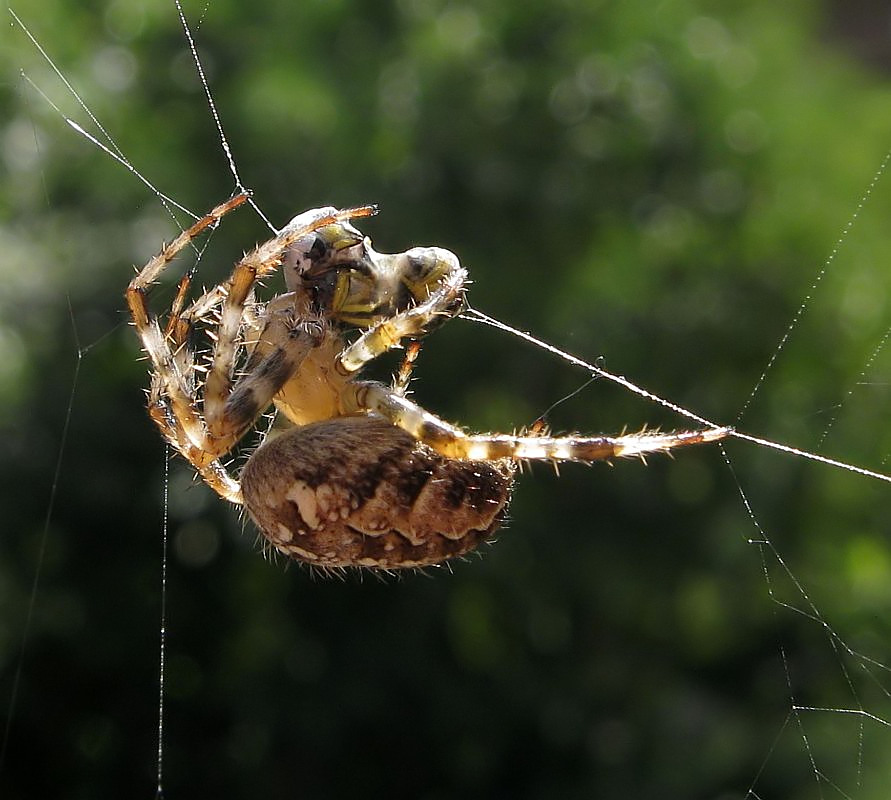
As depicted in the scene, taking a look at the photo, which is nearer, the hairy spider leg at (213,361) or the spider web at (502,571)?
the hairy spider leg at (213,361)

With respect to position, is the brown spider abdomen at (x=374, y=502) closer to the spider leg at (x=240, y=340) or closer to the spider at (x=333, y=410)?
the spider at (x=333, y=410)

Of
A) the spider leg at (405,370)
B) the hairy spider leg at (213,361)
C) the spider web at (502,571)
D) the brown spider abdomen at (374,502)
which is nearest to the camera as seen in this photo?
the brown spider abdomen at (374,502)

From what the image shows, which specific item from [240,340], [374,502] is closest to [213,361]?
[240,340]

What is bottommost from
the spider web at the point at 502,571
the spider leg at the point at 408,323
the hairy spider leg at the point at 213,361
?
the spider web at the point at 502,571

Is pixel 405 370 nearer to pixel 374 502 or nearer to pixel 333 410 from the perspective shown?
pixel 333 410

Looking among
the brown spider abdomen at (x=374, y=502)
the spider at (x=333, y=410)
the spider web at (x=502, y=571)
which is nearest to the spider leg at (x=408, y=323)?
the spider at (x=333, y=410)

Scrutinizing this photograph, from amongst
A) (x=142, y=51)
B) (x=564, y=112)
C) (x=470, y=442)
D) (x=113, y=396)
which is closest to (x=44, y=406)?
(x=113, y=396)

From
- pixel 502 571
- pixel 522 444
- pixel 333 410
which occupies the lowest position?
pixel 502 571

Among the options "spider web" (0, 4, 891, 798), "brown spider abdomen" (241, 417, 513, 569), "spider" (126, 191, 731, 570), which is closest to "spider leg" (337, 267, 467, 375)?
"spider" (126, 191, 731, 570)
